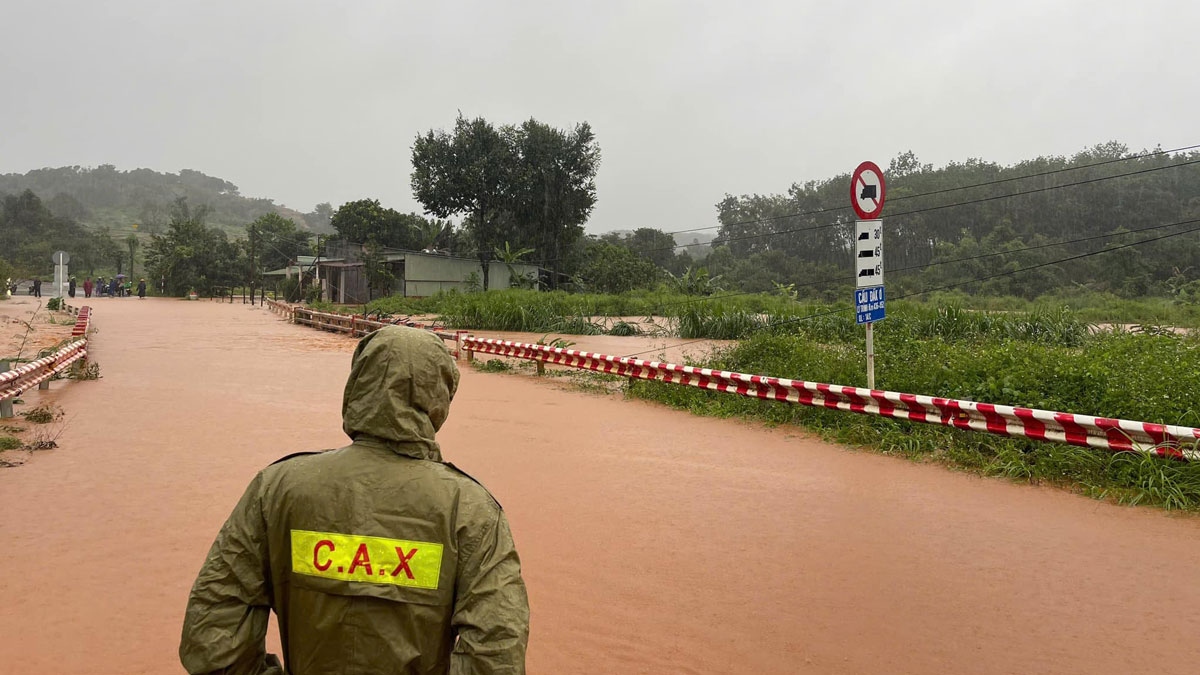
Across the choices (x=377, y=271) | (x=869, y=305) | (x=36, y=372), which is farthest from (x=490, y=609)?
(x=377, y=271)

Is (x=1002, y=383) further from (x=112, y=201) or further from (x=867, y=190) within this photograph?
(x=112, y=201)

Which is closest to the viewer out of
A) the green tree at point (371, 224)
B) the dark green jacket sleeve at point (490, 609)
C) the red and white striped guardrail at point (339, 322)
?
the dark green jacket sleeve at point (490, 609)

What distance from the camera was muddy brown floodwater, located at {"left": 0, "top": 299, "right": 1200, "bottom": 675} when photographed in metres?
4.12

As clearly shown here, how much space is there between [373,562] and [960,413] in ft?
24.6

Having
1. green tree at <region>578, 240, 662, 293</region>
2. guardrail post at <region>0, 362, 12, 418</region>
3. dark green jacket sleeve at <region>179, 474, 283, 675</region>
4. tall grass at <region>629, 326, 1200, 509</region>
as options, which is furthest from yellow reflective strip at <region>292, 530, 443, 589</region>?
green tree at <region>578, 240, 662, 293</region>

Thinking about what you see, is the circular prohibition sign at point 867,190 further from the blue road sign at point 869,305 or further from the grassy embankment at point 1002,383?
the grassy embankment at point 1002,383

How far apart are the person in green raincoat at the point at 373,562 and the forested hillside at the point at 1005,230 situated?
4078 centimetres

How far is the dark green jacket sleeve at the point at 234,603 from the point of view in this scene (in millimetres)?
1942

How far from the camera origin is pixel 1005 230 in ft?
173

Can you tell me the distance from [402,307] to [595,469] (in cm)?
2907

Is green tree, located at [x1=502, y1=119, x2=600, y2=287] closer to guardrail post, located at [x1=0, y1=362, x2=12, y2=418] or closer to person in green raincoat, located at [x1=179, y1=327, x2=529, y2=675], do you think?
guardrail post, located at [x1=0, y1=362, x2=12, y2=418]

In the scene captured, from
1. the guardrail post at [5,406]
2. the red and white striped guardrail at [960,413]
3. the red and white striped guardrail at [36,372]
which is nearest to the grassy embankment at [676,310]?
the red and white striped guardrail at [960,413]

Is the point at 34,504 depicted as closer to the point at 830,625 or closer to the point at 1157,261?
the point at 830,625

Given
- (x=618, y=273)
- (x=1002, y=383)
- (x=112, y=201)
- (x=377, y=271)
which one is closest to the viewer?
(x=1002, y=383)
